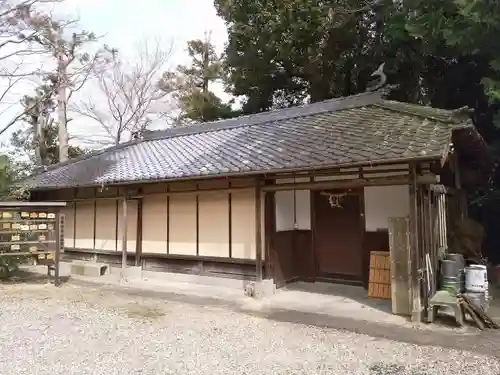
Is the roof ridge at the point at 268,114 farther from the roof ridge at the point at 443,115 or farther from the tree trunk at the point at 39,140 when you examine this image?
the tree trunk at the point at 39,140

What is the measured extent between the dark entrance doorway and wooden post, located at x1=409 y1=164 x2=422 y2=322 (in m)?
2.27

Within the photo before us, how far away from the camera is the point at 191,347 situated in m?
5.13

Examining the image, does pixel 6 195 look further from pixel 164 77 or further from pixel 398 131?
pixel 164 77

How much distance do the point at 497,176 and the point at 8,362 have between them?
1292 centimetres

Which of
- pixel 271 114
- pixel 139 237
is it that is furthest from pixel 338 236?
pixel 139 237

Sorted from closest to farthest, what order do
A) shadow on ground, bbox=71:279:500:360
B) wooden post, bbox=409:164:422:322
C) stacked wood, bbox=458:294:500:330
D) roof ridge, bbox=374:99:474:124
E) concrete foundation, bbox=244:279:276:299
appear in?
shadow on ground, bbox=71:279:500:360
stacked wood, bbox=458:294:500:330
wooden post, bbox=409:164:422:322
roof ridge, bbox=374:99:474:124
concrete foundation, bbox=244:279:276:299

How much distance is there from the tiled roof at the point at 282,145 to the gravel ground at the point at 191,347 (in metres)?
2.77

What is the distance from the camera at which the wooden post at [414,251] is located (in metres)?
6.30

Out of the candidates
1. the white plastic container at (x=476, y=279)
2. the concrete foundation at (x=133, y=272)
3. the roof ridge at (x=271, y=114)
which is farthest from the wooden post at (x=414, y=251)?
the concrete foundation at (x=133, y=272)

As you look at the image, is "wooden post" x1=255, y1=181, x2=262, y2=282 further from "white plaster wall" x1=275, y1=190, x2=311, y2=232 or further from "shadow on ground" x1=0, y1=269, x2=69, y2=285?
"shadow on ground" x1=0, y1=269, x2=69, y2=285

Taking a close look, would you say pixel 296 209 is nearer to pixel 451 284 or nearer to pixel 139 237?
pixel 451 284

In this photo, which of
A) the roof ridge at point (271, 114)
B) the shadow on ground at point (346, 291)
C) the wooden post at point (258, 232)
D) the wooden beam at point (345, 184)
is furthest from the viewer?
the roof ridge at point (271, 114)

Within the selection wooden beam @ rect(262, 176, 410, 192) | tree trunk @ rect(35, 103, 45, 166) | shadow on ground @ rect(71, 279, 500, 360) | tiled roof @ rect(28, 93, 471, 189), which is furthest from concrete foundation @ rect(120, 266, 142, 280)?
tree trunk @ rect(35, 103, 45, 166)

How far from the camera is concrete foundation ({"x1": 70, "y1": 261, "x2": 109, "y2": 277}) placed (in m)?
11.2
